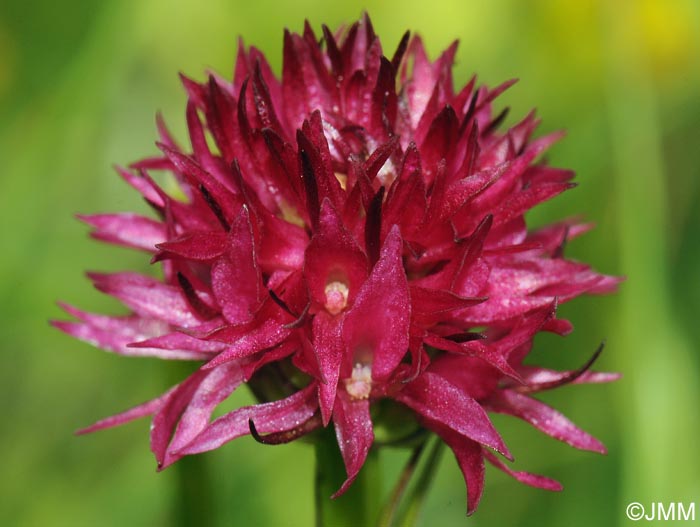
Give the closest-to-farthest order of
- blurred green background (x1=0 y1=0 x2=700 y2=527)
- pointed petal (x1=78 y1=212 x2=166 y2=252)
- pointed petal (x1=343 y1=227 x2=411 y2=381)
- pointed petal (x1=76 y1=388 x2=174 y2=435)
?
1. pointed petal (x1=343 y1=227 x2=411 y2=381)
2. pointed petal (x1=76 y1=388 x2=174 y2=435)
3. pointed petal (x1=78 y1=212 x2=166 y2=252)
4. blurred green background (x1=0 y1=0 x2=700 y2=527)

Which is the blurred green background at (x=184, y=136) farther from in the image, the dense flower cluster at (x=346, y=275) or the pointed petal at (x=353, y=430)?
the pointed petal at (x=353, y=430)

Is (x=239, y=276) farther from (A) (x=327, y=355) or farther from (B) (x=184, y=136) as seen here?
(B) (x=184, y=136)

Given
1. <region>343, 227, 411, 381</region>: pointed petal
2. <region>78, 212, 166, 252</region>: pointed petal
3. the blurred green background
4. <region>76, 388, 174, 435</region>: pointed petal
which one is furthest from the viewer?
the blurred green background

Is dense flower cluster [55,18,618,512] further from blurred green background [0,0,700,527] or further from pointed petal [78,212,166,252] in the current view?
blurred green background [0,0,700,527]

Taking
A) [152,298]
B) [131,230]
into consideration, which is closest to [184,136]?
[131,230]

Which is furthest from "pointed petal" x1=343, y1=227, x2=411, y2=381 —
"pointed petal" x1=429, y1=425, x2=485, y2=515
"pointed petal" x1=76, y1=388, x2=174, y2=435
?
"pointed petal" x1=76, y1=388, x2=174, y2=435

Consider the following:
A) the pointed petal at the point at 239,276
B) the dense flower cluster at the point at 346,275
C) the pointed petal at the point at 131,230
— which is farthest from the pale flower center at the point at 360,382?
the pointed petal at the point at 131,230

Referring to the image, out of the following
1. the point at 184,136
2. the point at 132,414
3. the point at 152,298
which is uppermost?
the point at 184,136
